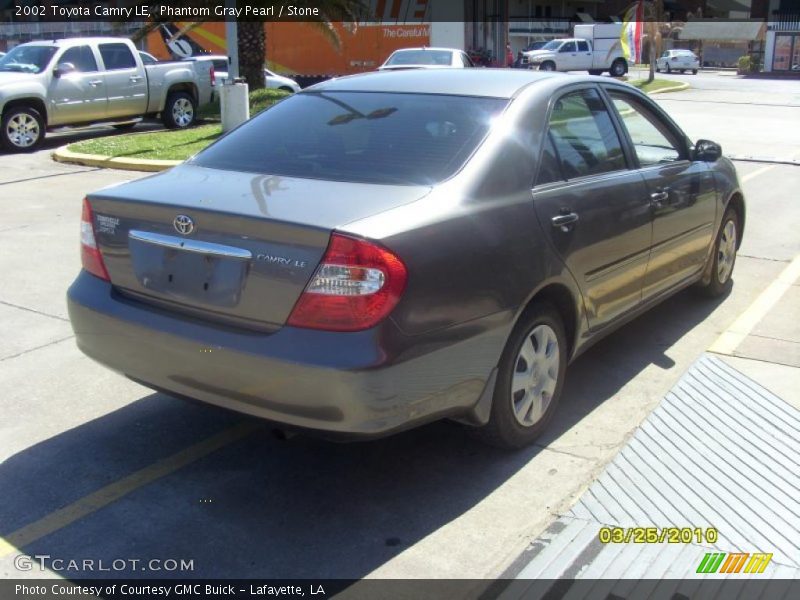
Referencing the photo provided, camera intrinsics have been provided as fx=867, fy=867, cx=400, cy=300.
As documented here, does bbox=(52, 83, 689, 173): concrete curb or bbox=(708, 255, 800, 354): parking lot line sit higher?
bbox=(52, 83, 689, 173): concrete curb

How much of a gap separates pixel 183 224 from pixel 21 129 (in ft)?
40.7

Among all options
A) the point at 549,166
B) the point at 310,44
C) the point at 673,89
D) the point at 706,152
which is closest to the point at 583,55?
the point at 673,89

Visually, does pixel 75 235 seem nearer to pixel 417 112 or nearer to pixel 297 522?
pixel 417 112

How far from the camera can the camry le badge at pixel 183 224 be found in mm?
3410

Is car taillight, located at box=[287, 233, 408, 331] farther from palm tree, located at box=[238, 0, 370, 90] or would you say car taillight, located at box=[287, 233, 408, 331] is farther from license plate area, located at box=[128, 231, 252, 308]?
palm tree, located at box=[238, 0, 370, 90]

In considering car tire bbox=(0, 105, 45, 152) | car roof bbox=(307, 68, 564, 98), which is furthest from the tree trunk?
car roof bbox=(307, 68, 564, 98)

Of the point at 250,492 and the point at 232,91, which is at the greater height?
the point at 232,91

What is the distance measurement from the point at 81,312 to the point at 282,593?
1.58 m

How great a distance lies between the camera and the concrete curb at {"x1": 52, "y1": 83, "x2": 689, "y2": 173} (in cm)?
1237

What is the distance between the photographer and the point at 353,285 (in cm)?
312

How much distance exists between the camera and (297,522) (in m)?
3.45

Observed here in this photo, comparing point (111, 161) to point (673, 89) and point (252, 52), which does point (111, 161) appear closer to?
point (252, 52)

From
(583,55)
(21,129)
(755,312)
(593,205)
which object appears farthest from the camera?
(583,55)
